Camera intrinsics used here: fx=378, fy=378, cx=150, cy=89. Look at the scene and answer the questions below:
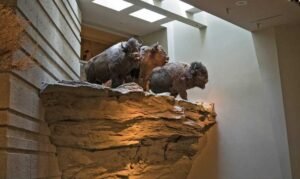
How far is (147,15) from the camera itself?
7957 millimetres

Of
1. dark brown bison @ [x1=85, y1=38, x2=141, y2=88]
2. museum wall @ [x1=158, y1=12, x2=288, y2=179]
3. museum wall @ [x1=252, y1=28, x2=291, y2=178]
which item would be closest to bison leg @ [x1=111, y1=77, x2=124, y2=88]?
dark brown bison @ [x1=85, y1=38, x2=141, y2=88]

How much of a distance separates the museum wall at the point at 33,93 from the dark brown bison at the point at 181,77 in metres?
2.08

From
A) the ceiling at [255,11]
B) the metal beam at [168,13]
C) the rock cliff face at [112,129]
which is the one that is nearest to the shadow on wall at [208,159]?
the rock cliff face at [112,129]

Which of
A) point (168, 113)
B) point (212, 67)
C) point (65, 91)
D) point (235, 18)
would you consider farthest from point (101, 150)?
point (212, 67)

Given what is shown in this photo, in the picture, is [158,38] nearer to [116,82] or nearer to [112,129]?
[116,82]

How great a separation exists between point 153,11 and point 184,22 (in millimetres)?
805

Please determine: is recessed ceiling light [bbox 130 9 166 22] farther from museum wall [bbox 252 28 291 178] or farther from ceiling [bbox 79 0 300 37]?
museum wall [bbox 252 28 291 178]

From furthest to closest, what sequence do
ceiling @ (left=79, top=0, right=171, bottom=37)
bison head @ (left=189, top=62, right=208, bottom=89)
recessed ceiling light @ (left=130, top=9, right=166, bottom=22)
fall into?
recessed ceiling light @ (left=130, top=9, right=166, bottom=22) → ceiling @ (left=79, top=0, right=171, bottom=37) → bison head @ (left=189, top=62, right=208, bottom=89)

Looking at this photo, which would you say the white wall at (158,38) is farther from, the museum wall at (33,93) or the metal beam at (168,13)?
the museum wall at (33,93)

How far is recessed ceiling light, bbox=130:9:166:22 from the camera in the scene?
7.76 meters

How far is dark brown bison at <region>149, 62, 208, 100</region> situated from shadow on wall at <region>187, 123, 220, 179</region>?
117 cm

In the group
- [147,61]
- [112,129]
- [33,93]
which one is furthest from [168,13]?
[33,93]

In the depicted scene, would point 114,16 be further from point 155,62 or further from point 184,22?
point 155,62

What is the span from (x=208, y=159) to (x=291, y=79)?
7.39 ft
